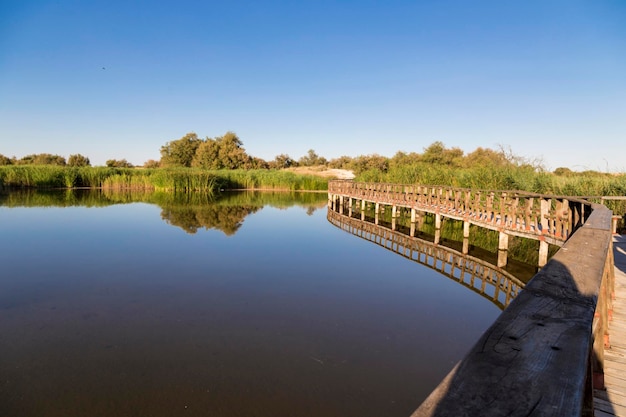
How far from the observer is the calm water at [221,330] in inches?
160

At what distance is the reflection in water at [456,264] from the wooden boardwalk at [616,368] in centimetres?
229

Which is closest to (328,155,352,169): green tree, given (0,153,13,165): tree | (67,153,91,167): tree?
(67,153,91,167): tree

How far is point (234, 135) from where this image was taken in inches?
2530

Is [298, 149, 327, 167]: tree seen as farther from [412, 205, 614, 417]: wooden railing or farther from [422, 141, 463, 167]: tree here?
[412, 205, 614, 417]: wooden railing

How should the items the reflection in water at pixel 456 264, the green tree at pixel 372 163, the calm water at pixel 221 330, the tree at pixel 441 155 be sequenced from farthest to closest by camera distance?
the green tree at pixel 372 163, the tree at pixel 441 155, the reflection in water at pixel 456 264, the calm water at pixel 221 330

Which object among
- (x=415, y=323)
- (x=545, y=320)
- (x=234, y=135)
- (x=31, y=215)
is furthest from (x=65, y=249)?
(x=234, y=135)

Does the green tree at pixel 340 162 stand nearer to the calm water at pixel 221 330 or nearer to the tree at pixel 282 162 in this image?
the tree at pixel 282 162

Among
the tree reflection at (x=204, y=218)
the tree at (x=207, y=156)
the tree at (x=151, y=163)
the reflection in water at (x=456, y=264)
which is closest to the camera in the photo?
the reflection in water at (x=456, y=264)

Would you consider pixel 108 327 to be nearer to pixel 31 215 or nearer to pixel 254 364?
pixel 254 364

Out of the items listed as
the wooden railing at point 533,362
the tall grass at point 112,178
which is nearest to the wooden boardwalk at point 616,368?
the wooden railing at point 533,362

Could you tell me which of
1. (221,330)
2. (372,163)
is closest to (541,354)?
(221,330)

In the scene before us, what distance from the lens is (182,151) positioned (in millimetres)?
65438

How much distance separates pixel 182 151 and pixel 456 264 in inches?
2429

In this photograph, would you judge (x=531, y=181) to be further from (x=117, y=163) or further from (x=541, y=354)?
(x=117, y=163)
